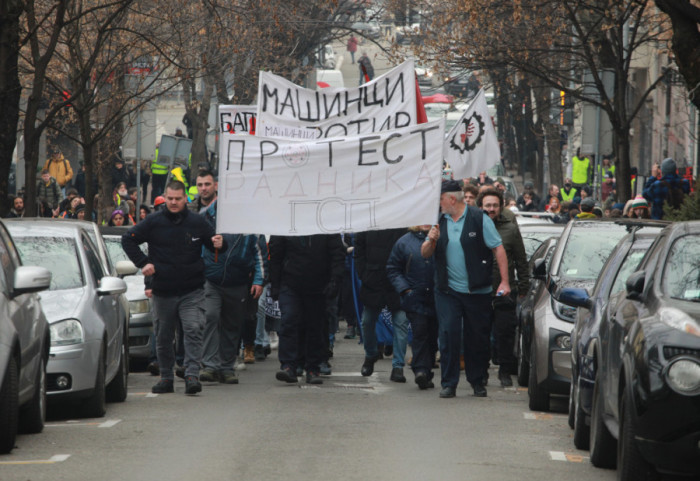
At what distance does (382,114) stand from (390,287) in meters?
1.72

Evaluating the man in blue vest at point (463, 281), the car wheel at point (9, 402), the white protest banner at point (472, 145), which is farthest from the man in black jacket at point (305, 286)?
the white protest banner at point (472, 145)

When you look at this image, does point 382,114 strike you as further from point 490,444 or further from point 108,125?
point 108,125

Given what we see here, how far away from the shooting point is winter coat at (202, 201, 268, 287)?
13469 mm

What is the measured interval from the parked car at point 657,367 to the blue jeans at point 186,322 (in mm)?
4881

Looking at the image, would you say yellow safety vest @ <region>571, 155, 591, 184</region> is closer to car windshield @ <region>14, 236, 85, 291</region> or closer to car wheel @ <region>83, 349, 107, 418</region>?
car windshield @ <region>14, 236, 85, 291</region>

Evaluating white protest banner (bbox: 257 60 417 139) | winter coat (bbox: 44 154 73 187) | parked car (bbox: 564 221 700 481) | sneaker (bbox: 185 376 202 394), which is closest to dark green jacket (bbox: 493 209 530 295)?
white protest banner (bbox: 257 60 417 139)

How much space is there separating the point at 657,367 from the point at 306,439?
343 centimetres

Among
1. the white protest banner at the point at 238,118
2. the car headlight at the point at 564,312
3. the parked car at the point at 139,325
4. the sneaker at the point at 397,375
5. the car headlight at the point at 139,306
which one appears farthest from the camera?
the white protest banner at the point at 238,118

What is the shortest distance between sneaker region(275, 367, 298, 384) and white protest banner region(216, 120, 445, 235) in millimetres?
1289

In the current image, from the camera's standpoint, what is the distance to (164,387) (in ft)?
41.4

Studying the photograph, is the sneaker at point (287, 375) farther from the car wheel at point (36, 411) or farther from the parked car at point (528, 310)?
the car wheel at point (36, 411)

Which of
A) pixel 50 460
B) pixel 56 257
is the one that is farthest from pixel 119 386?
pixel 50 460

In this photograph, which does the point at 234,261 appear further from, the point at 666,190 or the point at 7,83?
the point at 666,190

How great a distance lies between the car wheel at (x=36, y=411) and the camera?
9.55 metres
